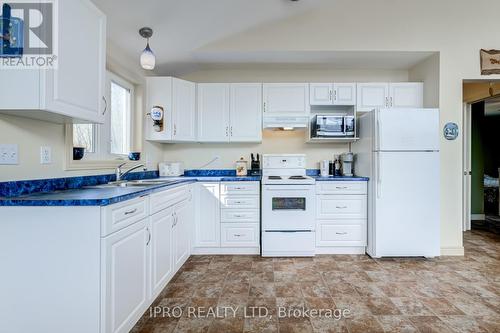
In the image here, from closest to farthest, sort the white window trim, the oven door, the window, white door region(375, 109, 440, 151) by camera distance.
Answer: the white window trim
the window
white door region(375, 109, 440, 151)
the oven door

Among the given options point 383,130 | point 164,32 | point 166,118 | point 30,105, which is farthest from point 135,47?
point 383,130

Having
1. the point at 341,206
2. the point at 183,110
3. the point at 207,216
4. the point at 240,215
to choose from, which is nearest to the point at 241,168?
the point at 240,215

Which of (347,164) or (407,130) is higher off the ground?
(407,130)

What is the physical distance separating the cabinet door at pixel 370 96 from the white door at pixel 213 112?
5.77ft

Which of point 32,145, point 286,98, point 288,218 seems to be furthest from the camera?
point 286,98

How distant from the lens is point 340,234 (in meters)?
3.22

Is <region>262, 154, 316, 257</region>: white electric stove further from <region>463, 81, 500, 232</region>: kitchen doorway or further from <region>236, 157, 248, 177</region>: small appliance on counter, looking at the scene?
<region>463, 81, 500, 232</region>: kitchen doorway

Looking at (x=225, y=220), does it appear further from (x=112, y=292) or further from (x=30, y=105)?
(x=30, y=105)

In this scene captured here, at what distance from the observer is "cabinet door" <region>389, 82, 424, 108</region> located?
3467 mm

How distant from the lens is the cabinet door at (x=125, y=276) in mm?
1421

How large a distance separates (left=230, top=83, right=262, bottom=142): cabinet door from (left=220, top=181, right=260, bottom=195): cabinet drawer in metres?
0.67

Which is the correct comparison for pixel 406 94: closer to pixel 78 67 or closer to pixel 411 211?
pixel 411 211

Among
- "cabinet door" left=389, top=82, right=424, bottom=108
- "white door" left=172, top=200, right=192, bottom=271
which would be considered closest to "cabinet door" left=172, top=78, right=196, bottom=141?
"white door" left=172, top=200, right=192, bottom=271

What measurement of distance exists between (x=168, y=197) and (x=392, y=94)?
3.07 meters
